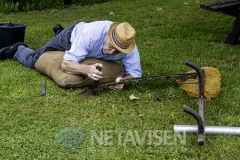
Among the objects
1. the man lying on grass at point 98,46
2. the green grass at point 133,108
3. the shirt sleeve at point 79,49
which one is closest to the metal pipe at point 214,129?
the green grass at point 133,108

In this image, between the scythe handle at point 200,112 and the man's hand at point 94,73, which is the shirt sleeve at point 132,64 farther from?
the scythe handle at point 200,112

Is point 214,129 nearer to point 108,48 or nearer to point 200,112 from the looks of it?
point 200,112

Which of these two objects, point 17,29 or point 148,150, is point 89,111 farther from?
point 17,29

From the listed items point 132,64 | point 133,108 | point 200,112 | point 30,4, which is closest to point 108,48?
point 132,64

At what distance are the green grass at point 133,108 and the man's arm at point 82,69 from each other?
240mm

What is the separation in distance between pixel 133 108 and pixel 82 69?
2.32ft

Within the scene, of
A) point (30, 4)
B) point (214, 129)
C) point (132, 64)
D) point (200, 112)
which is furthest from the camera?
point (30, 4)

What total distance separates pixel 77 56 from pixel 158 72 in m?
1.21

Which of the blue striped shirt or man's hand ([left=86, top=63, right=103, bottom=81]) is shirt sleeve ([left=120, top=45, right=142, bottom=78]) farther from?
man's hand ([left=86, top=63, right=103, bottom=81])

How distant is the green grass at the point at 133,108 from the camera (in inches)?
122

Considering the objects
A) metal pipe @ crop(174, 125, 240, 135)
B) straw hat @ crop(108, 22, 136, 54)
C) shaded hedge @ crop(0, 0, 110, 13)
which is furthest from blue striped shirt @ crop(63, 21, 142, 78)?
shaded hedge @ crop(0, 0, 110, 13)

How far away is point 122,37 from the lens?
383 centimetres

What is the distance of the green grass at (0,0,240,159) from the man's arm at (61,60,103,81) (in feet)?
0.79

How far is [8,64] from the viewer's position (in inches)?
210
